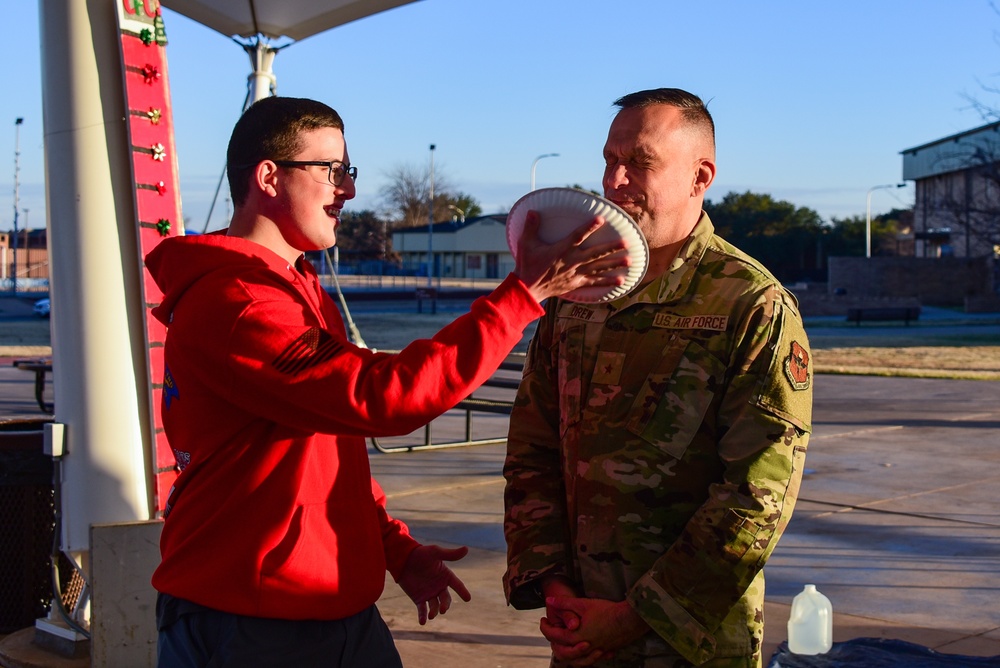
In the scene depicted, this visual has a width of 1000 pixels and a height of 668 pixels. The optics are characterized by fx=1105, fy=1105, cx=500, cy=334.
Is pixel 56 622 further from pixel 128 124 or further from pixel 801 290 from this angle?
pixel 801 290

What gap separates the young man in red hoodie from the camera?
209 centimetres

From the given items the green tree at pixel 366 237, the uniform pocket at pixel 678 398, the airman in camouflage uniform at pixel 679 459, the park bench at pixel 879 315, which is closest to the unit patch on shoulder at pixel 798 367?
the airman in camouflage uniform at pixel 679 459

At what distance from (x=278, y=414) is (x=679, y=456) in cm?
85

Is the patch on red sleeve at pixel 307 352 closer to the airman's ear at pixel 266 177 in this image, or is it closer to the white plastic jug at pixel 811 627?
the airman's ear at pixel 266 177

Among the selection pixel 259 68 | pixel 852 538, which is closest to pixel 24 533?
pixel 259 68

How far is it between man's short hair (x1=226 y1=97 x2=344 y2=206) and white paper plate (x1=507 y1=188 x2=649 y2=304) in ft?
1.68

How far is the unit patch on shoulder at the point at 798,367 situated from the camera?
2.30 metres

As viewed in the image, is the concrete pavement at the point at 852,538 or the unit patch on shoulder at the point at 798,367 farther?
the concrete pavement at the point at 852,538

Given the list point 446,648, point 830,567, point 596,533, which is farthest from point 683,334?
point 830,567

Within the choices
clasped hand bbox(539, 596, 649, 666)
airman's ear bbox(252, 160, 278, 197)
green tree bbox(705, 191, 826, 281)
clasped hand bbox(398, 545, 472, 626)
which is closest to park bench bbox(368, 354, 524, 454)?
clasped hand bbox(398, 545, 472, 626)

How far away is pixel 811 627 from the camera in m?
4.93

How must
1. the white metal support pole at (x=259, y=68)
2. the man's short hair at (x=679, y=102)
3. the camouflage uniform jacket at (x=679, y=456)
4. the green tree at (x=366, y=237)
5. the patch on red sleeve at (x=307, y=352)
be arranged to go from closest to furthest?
the patch on red sleeve at (x=307, y=352)
the camouflage uniform jacket at (x=679, y=456)
the man's short hair at (x=679, y=102)
the white metal support pole at (x=259, y=68)
the green tree at (x=366, y=237)

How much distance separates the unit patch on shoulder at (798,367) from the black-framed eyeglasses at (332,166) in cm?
103

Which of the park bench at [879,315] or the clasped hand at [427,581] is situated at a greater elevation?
the clasped hand at [427,581]
